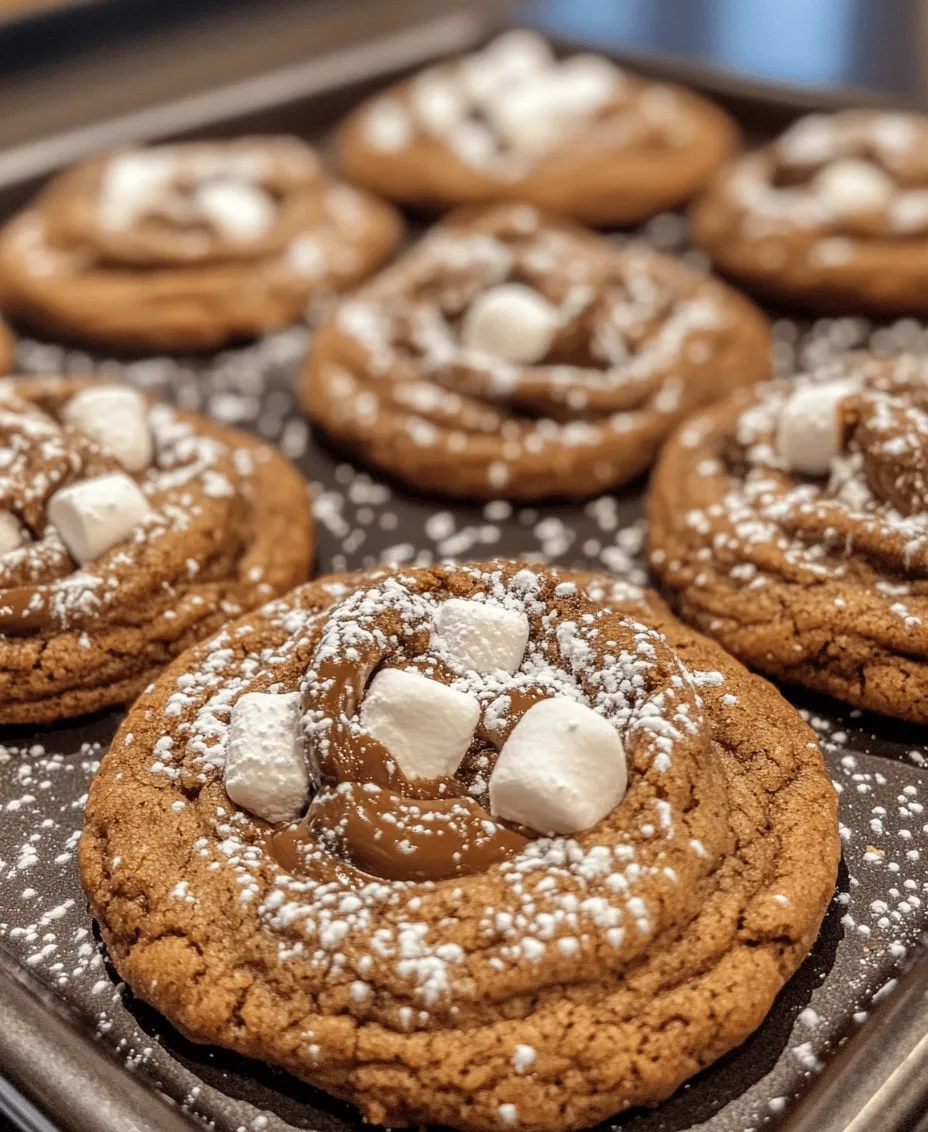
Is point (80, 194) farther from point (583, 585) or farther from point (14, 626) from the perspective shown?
point (583, 585)

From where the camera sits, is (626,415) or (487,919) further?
(626,415)

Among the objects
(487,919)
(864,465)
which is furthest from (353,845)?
(864,465)

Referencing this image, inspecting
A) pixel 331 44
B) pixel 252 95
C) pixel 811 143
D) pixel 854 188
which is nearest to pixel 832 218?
pixel 854 188

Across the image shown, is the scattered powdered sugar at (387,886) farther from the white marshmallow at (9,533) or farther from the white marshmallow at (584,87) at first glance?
the white marshmallow at (584,87)

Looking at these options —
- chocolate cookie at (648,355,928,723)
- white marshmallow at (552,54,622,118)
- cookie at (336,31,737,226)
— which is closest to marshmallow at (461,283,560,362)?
chocolate cookie at (648,355,928,723)

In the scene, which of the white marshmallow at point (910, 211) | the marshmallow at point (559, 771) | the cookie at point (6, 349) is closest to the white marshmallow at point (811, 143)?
the white marshmallow at point (910, 211)

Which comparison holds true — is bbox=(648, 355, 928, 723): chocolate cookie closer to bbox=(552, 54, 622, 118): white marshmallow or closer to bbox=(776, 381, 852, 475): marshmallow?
bbox=(776, 381, 852, 475): marshmallow

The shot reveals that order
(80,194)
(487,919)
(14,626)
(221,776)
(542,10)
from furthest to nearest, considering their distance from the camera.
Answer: (542,10) → (80,194) → (14,626) → (221,776) → (487,919)
